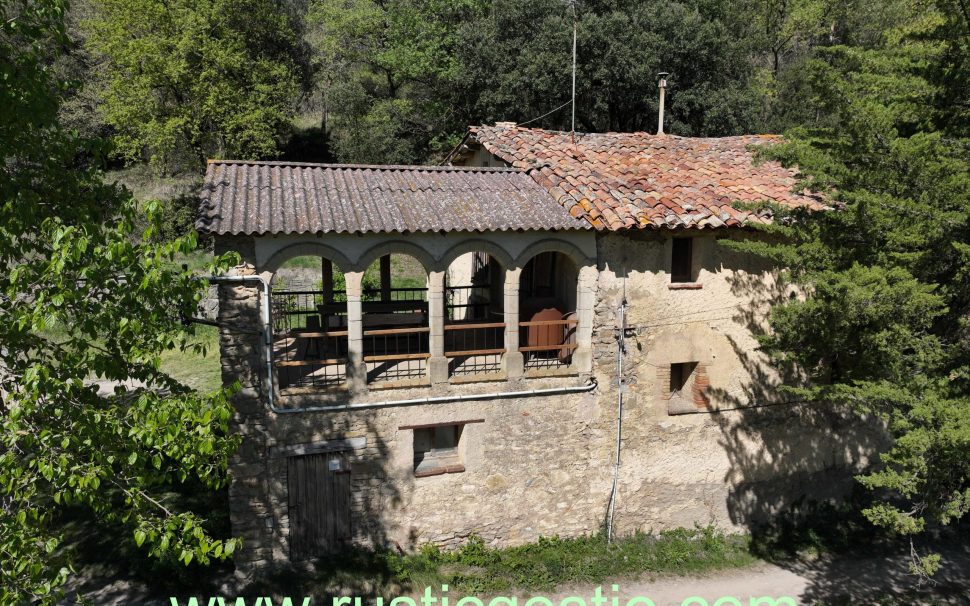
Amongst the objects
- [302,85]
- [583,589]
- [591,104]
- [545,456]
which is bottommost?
[583,589]

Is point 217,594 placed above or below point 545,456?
below

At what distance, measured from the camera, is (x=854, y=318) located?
8.48 meters

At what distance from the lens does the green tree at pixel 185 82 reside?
2562 cm

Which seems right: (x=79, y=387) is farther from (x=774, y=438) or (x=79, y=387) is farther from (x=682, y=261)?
(x=774, y=438)

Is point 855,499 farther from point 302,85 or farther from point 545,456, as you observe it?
point 302,85

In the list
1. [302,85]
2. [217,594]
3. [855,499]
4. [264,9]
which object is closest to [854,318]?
[855,499]

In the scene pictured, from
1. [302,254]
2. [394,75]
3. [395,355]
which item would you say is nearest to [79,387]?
[302,254]

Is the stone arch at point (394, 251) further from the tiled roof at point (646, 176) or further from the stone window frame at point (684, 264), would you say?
the stone window frame at point (684, 264)

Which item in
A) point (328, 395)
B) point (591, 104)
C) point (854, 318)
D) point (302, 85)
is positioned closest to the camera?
point (854, 318)

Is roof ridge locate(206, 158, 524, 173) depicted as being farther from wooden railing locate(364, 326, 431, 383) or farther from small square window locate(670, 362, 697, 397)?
small square window locate(670, 362, 697, 397)

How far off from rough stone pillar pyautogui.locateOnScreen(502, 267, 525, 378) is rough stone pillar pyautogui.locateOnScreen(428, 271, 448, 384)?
1.08 m

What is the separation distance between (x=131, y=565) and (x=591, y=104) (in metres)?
22.2

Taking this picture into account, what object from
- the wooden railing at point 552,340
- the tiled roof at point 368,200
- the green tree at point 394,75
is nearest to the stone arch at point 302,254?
the tiled roof at point 368,200

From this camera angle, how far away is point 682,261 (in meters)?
11.6
